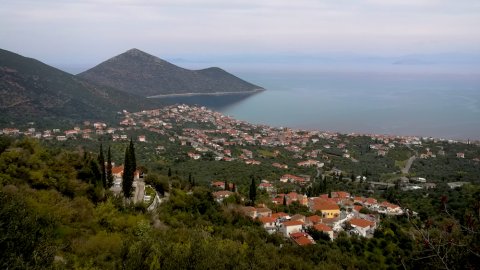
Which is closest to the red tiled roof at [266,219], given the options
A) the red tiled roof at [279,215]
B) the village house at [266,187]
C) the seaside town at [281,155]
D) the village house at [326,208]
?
the seaside town at [281,155]

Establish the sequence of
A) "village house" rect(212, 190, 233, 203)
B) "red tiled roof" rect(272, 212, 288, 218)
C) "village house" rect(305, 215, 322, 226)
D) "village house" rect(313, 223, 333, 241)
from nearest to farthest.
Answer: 1. "village house" rect(313, 223, 333, 241)
2. "village house" rect(305, 215, 322, 226)
3. "red tiled roof" rect(272, 212, 288, 218)
4. "village house" rect(212, 190, 233, 203)

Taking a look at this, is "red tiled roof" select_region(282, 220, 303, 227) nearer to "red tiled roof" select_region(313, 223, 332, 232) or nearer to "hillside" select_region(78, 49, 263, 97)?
"red tiled roof" select_region(313, 223, 332, 232)

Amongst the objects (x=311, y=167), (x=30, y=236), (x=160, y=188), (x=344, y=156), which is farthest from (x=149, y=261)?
(x=344, y=156)

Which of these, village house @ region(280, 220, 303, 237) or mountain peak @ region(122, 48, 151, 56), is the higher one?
mountain peak @ region(122, 48, 151, 56)

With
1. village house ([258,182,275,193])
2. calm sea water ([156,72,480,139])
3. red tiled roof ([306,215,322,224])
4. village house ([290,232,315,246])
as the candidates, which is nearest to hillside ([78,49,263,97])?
calm sea water ([156,72,480,139])

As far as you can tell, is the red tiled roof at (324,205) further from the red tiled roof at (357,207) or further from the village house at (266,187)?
the village house at (266,187)

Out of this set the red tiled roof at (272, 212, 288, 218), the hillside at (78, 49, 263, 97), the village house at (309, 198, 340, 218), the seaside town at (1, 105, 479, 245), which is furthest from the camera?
the hillside at (78, 49, 263, 97)

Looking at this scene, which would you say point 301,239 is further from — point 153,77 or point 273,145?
point 153,77
